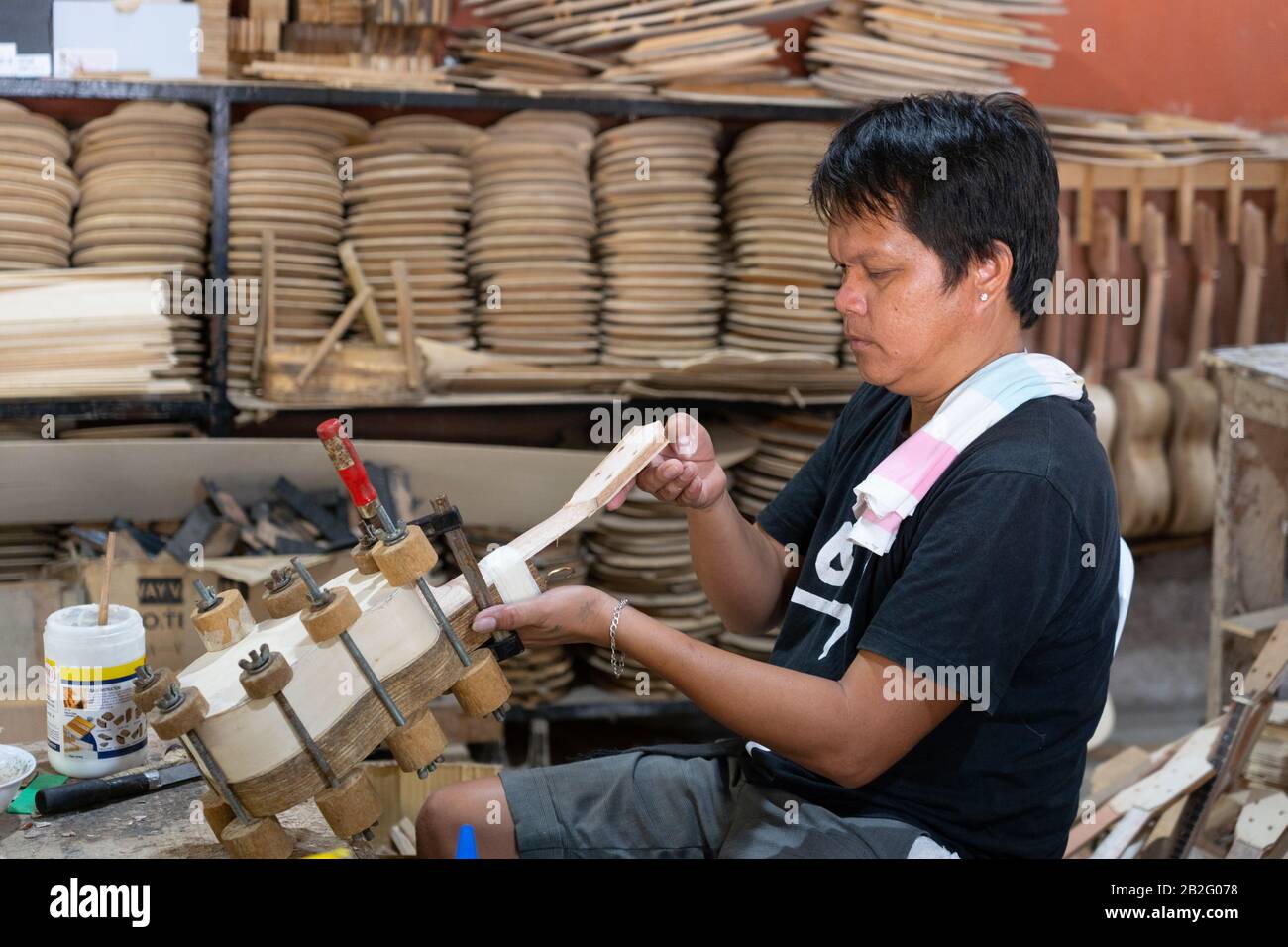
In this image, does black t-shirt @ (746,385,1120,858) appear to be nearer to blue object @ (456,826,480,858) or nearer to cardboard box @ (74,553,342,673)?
blue object @ (456,826,480,858)

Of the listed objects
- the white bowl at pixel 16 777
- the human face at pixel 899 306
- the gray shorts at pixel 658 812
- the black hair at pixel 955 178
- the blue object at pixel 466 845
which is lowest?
the gray shorts at pixel 658 812

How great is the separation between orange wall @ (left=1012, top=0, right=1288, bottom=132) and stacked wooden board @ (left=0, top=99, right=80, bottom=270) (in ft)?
9.08

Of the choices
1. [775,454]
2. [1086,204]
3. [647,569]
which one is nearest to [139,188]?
[647,569]

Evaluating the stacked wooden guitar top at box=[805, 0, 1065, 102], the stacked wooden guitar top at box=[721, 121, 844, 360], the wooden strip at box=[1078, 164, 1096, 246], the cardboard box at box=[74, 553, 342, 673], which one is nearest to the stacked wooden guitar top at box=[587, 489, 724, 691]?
the stacked wooden guitar top at box=[721, 121, 844, 360]

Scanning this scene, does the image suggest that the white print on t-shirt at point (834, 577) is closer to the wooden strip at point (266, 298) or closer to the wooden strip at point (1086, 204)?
the wooden strip at point (266, 298)

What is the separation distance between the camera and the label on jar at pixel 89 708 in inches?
72.1

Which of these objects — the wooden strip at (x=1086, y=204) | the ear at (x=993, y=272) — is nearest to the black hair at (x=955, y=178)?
the ear at (x=993, y=272)

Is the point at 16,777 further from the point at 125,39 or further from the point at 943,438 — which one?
the point at 125,39

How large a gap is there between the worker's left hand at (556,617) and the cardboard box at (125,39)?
7.64ft

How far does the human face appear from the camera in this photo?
68.8 inches

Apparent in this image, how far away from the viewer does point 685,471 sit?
2.06 meters

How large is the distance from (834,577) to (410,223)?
210 cm
